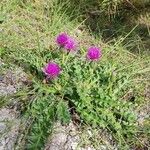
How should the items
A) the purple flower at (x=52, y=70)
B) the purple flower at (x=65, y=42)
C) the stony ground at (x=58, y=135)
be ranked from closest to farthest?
the stony ground at (x=58, y=135)
the purple flower at (x=52, y=70)
the purple flower at (x=65, y=42)

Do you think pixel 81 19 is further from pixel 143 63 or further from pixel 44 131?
pixel 44 131

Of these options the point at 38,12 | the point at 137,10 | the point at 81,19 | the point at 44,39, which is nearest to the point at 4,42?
the point at 44,39

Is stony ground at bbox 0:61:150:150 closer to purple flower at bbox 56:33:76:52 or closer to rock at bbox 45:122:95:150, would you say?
rock at bbox 45:122:95:150

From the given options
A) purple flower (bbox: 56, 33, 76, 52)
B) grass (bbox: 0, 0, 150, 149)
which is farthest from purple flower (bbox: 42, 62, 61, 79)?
purple flower (bbox: 56, 33, 76, 52)

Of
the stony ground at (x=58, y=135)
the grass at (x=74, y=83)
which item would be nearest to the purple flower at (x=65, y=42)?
the grass at (x=74, y=83)

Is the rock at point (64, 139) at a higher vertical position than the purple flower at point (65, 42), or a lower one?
lower

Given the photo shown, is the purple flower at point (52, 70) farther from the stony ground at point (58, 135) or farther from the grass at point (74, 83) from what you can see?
the stony ground at point (58, 135)

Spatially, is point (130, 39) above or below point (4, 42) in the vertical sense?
below

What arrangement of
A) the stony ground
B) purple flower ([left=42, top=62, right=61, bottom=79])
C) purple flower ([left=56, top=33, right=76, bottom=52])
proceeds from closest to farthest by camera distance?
the stony ground < purple flower ([left=42, top=62, right=61, bottom=79]) < purple flower ([left=56, top=33, right=76, bottom=52])
